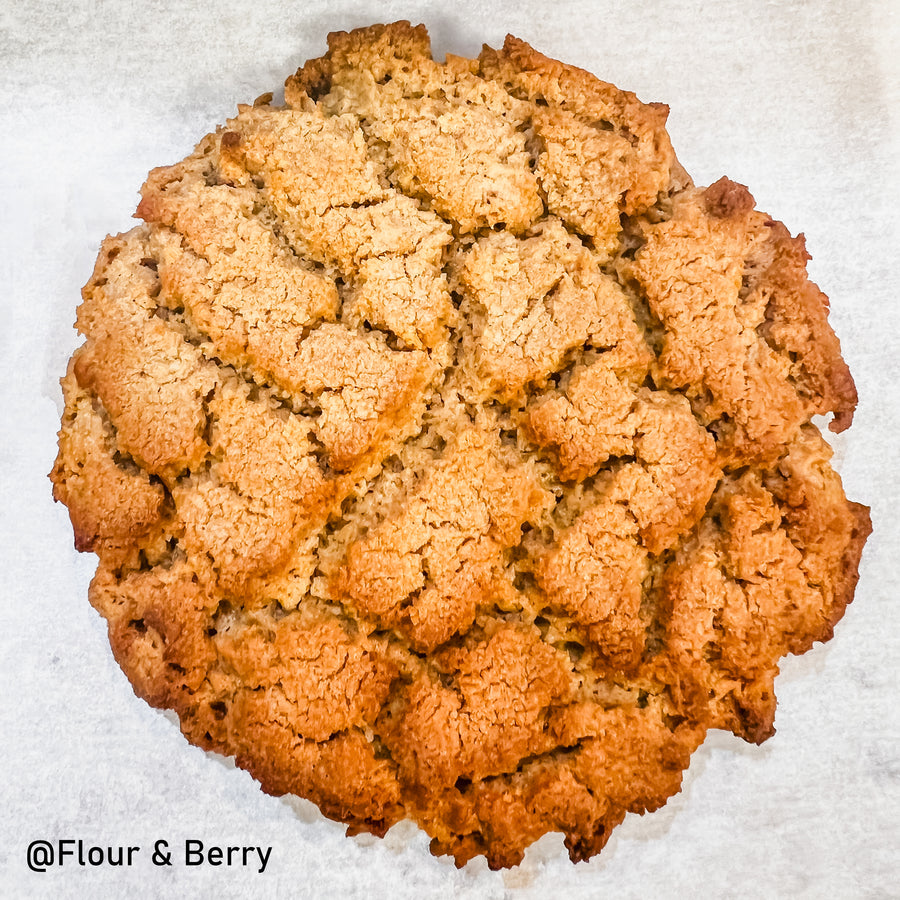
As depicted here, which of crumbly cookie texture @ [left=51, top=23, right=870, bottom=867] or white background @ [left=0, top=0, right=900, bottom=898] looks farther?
white background @ [left=0, top=0, right=900, bottom=898]

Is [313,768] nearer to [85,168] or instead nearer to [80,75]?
[85,168]

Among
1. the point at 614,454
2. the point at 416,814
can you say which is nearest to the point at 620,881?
the point at 416,814

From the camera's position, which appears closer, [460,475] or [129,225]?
[460,475]

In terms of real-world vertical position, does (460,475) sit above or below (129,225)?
below
